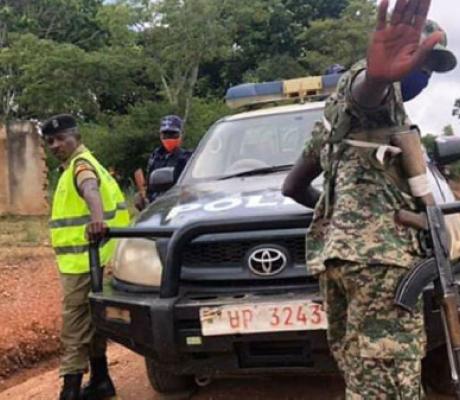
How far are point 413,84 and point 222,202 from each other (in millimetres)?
1718

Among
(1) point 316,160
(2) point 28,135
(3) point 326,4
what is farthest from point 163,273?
(3) point 326,4

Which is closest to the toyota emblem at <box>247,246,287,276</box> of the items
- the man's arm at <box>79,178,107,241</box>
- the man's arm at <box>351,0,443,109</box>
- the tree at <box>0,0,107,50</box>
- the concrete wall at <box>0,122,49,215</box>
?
the man's arm at <box>79,178,107,241</box>

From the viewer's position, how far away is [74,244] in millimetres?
4352

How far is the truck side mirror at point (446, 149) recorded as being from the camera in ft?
12.5

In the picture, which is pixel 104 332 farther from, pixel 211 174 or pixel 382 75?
pixel 382 75

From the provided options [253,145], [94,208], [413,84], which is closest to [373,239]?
[413,84]

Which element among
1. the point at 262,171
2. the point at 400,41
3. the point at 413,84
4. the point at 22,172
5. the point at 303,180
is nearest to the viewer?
the point at 400,41

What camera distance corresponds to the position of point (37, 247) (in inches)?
414

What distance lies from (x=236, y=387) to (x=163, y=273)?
1.23 m

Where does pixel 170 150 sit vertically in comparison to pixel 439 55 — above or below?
below

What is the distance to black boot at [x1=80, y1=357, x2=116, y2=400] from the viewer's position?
4430 millimetres

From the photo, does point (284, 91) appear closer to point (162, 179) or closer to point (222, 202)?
point (162, 179)

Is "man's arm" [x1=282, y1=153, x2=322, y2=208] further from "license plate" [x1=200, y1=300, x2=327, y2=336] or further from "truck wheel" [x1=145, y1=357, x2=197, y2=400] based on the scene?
"truck wheel" [x1=145, y1=357, x2=197, y2=400]

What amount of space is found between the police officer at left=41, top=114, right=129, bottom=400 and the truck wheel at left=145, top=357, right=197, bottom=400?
346 millimetres
